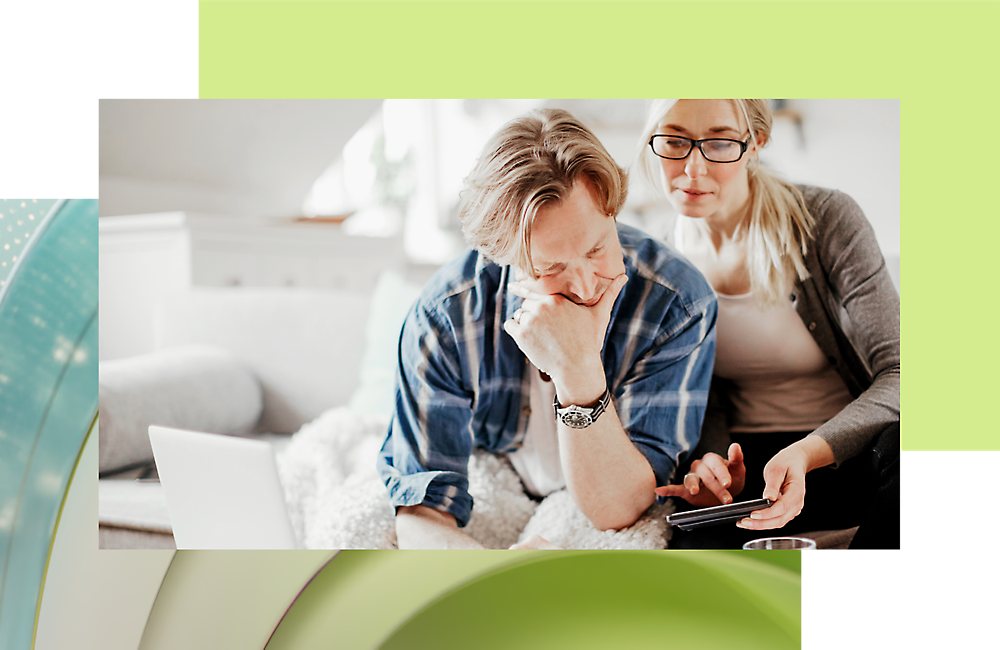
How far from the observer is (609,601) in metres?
1.89

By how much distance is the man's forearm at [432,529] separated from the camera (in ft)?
5.86

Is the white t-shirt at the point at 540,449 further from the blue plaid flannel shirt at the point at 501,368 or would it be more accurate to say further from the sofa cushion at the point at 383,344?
the sofa cushion at the point at 383,344

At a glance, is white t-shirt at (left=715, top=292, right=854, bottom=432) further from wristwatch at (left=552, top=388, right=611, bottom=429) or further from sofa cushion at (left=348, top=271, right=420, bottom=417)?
sofa cushion at (left=348, top=271, right=420, bottom=417)

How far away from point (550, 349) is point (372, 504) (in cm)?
52

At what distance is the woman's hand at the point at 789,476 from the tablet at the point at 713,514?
0.01 meters

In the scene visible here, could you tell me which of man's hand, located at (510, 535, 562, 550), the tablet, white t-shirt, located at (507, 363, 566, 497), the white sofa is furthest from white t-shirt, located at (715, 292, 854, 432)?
the white sofa

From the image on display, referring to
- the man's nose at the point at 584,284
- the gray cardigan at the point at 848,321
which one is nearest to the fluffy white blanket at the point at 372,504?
the gray cardigan at the point at 848,321

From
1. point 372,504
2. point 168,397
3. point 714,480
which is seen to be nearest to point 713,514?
point 714,480

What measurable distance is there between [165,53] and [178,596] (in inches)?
49.8

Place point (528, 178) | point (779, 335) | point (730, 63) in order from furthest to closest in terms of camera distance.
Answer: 1. point (730, 63)
2. point (779, 335)
3. point (528, 178)

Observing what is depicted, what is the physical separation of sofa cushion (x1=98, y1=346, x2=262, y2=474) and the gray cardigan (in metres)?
1.03

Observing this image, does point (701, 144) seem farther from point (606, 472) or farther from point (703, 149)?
point (606, 472)

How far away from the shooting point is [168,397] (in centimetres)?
186

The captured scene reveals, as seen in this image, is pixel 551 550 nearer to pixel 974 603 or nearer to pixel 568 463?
pixel 568 463
